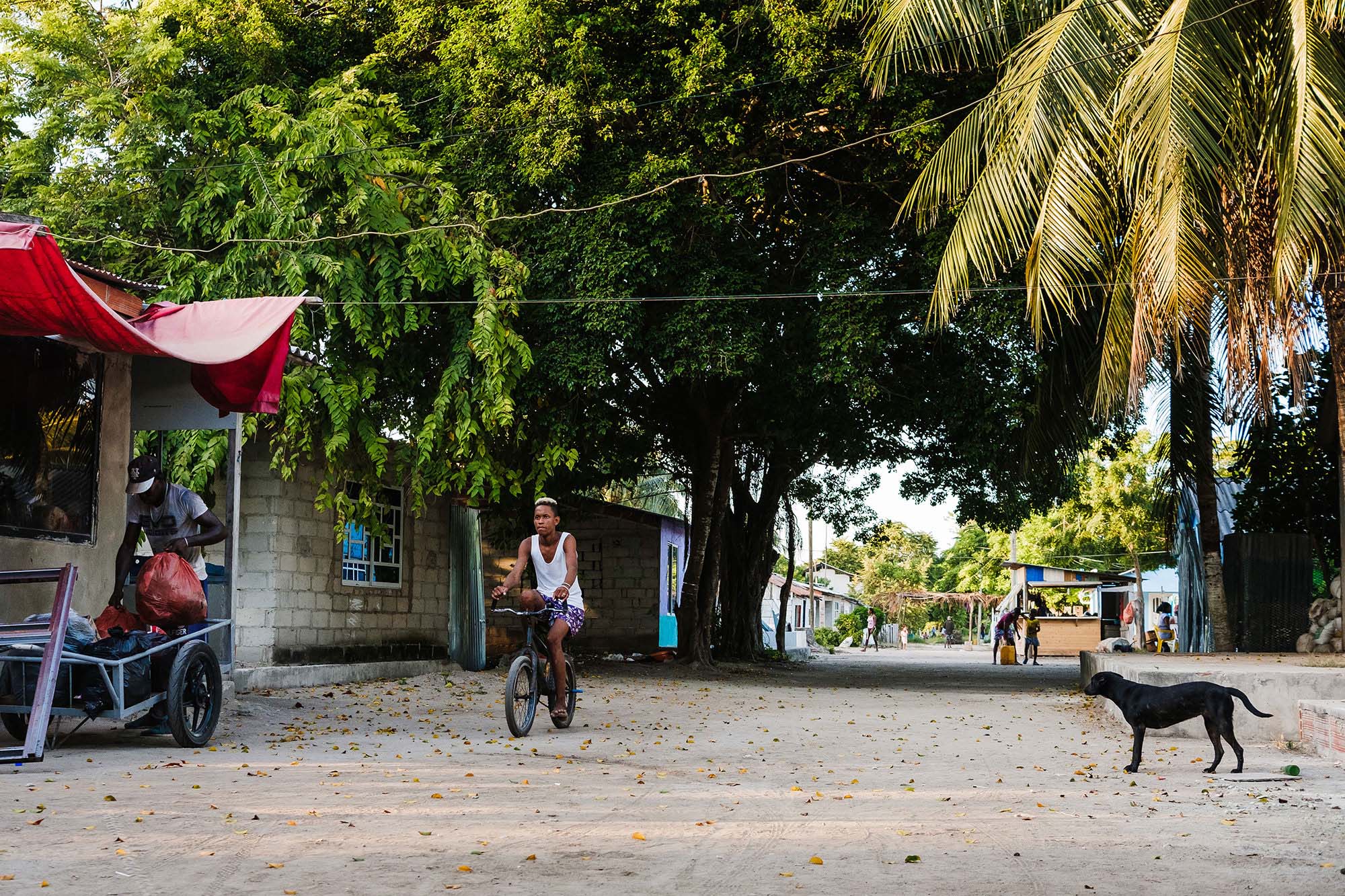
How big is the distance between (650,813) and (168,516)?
14.7 ft

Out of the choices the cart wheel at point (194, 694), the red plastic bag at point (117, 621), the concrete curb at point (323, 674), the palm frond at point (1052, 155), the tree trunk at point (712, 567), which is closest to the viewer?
the cart wheel at point (194, 694)

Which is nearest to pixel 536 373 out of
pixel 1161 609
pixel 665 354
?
pixel 665 354

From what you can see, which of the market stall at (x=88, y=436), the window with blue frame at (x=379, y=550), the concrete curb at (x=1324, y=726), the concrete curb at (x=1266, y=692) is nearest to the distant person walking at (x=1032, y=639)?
the window with blue frame at (x=379, y=550)

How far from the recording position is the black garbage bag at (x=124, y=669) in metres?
7.99

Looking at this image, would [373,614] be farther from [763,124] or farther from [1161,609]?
[1161,609]

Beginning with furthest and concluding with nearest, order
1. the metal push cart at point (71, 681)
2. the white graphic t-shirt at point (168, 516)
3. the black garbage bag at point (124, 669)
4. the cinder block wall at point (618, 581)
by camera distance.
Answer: the cinder block wall at point (618, 581)
the white graphic t-shirt at point (168, 516)
the black garbage bag at point (124, 669)
the metal push cart at point (71, 681)

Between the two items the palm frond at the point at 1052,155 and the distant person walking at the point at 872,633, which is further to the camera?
the distant person walking at the point at 872,633

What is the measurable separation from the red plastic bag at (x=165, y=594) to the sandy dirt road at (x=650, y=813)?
0.85 m

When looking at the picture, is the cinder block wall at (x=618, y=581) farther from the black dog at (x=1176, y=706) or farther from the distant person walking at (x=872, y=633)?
the distant person walking at (x=872, y=633)

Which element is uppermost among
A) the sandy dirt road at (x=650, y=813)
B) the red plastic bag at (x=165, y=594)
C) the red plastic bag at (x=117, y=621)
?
the red plastic bag at (x=165, y=594)

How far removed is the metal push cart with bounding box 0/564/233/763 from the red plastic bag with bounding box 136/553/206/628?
188 mm

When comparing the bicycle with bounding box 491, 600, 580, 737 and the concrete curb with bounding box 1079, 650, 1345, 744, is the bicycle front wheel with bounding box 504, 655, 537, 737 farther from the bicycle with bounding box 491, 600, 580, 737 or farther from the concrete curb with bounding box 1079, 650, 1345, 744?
the concrete curb with bounding box 1079, 650, 1345, 744

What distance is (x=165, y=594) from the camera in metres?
8.65

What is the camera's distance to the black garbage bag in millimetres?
7992
